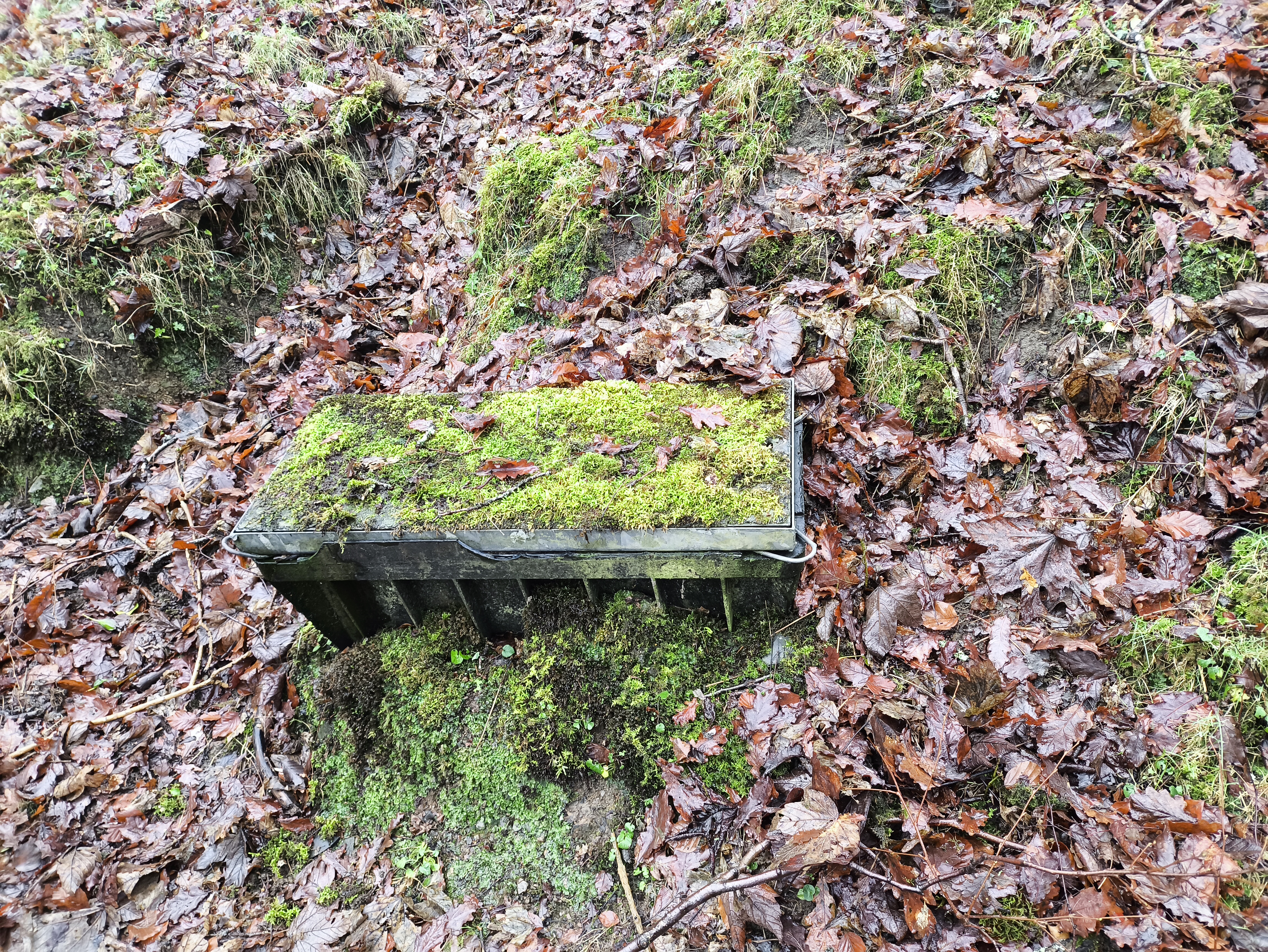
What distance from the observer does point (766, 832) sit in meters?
2.43

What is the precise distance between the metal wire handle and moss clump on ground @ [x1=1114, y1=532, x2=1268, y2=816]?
1212 mm

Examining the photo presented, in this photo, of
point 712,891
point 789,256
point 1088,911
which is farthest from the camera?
point 789,256

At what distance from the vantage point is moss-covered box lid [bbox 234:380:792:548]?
105 inches

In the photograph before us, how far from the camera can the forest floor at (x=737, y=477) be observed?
7.84ft

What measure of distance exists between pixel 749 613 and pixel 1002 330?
203 centimetres

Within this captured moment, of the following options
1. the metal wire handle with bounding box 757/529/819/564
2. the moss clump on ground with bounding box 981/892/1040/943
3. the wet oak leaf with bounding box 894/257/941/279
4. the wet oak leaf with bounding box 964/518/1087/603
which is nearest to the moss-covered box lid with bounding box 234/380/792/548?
the metal wire handle with bounding box 757/529/819/564

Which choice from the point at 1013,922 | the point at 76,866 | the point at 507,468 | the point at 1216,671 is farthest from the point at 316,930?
the point at 1216,671

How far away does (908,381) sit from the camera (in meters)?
3.40

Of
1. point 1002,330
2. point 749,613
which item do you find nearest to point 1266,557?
point 1002,330

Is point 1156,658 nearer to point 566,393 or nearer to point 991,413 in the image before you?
point 991,413

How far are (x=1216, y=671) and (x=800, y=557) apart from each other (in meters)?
1.49

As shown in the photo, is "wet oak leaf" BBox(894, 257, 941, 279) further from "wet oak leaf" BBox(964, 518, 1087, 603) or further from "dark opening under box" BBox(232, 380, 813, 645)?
"wet oak leaf" BBox(964, 518, 1087, 603)

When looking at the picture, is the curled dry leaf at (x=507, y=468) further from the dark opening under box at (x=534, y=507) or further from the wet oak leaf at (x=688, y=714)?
the wet oak leaf at (x=688, y=714)

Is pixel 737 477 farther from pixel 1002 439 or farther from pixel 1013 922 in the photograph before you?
pixel 1013 922
